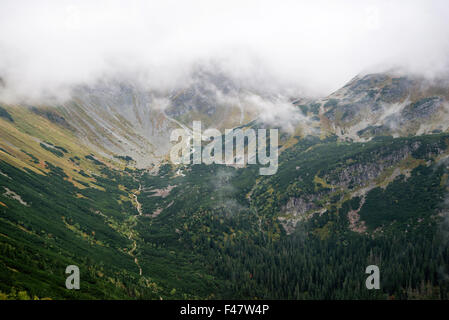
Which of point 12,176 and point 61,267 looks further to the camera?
point 12,176

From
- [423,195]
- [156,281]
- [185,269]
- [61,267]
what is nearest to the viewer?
[61,267]

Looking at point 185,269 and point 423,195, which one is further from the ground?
point 423,195

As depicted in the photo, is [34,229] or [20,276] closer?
[20,276]

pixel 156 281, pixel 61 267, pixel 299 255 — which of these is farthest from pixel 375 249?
pixel 61 267

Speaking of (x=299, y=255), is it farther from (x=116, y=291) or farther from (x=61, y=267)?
(x=61, y=267)

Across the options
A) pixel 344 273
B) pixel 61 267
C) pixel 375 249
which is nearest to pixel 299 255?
pixel 344 273
